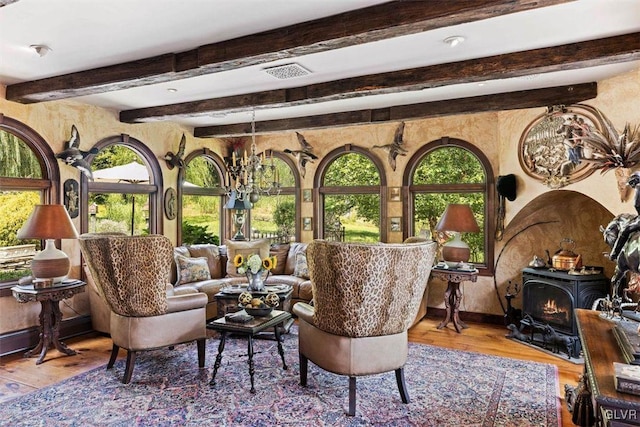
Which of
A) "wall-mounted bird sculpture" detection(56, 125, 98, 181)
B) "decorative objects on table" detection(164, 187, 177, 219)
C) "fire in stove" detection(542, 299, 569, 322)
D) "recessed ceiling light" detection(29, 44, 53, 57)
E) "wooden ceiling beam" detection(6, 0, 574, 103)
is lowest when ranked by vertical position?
"fire in stove" detection(542, 299, 569, 322)

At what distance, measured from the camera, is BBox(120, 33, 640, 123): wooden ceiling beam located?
311 cm

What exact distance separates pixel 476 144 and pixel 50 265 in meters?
5.33

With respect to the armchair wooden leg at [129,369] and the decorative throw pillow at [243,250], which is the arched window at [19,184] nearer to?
the armchair wooden leg at [129,369]

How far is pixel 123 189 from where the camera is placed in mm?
5531

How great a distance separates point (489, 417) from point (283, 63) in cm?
334

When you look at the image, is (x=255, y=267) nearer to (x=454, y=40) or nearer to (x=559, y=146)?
(x=454, y=40)

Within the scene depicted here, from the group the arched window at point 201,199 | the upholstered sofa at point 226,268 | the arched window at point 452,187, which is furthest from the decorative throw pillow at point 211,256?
the arched window at point 452,187

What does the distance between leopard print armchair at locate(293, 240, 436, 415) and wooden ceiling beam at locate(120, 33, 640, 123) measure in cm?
165

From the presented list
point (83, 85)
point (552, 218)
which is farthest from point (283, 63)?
point (552, 218)

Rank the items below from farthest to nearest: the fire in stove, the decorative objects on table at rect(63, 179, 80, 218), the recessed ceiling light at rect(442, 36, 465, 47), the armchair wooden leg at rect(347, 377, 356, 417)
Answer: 1. the decorative objects on table at rect(63, 179, 80, 218)
2. the fire in stove
3. the recessed ceiling light at rect(442, 36, 465, 47)
4. the armchair wooden leg at rect(347, 377, 356, 417)

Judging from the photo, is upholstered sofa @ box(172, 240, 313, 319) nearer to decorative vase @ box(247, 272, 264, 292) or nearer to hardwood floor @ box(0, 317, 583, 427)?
decorative vase @ box(247, 272, 264, 292)

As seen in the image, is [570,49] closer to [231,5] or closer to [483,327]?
[231,5]

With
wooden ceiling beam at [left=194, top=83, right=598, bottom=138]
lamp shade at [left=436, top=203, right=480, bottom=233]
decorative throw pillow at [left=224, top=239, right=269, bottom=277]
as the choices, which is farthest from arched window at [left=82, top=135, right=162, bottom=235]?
lamp shade at [left=436, top=203, right=480, bottom=233]

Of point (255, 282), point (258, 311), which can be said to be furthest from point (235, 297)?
point (258, 311)
